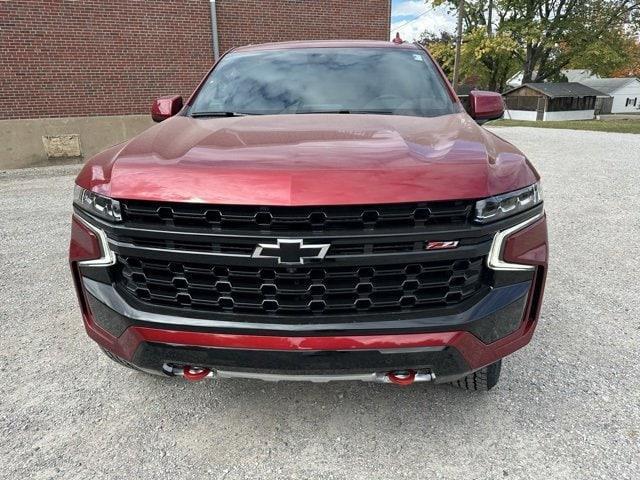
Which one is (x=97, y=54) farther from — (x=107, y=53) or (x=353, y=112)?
(x=353, y=112)

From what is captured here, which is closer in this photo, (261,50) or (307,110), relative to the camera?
(307,110)

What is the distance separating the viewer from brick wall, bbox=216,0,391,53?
1094 cm

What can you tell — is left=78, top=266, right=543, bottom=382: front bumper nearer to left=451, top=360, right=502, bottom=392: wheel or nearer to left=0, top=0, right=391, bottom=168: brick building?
left=451, top=360, right=502, bottom=392: wheel

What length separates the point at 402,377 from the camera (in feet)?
6.04

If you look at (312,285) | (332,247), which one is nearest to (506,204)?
(332,247)

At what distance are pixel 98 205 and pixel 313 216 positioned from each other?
2.92 feet

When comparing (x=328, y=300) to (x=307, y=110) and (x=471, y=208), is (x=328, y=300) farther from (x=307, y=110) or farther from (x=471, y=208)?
(x=307, y=110)

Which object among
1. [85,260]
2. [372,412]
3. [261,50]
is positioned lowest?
[372,412]

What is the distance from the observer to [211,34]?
10.8 meters

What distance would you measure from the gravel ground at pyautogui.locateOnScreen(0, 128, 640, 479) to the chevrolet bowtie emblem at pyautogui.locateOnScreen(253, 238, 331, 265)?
963 millimetres

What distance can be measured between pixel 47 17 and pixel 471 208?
35.6ft

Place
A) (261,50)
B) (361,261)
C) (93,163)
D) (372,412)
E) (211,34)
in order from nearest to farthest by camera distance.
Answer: (361,261), (93,163), (372,412), (261,50), (211,34)

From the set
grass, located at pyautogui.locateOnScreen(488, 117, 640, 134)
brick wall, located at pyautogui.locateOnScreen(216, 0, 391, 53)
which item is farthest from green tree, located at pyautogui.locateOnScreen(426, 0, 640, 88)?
brick wall, located at pyautogui.locateOnScreen(216, 0, 391, 53)

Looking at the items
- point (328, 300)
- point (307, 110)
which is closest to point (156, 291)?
point (328, 300)
